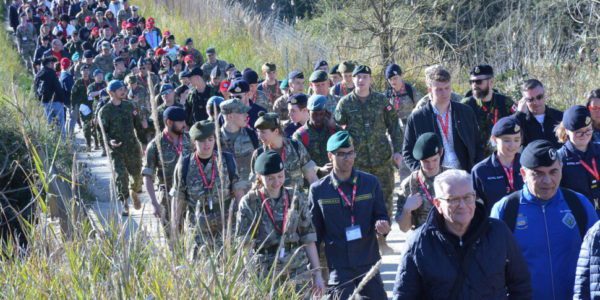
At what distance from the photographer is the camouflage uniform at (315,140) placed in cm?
999

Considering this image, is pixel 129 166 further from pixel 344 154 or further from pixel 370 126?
pixel 344 154

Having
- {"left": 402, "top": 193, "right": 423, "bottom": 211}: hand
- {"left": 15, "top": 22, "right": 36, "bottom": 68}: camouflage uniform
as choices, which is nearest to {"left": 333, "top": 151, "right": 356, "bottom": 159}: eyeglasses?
{"left": 402, "top": 193, "right": 423, "bottom": 211}: hand

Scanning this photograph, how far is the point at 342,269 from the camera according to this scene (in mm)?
7559

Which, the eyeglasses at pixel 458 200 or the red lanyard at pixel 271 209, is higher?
the eyeglasses at pixel 458 200

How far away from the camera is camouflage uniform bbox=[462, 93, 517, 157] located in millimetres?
10266

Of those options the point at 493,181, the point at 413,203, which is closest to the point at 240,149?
the point at 413,203

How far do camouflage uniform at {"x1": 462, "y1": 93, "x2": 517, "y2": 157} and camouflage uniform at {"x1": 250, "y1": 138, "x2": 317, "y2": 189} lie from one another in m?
1.99

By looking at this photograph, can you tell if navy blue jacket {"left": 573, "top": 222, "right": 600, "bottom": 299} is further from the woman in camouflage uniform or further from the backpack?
the woman in camouflage uniform

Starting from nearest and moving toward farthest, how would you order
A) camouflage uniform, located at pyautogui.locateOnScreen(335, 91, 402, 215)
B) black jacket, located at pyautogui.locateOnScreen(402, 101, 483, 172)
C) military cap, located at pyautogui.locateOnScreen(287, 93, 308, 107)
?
black jacket, located at pyautogui.locateOnScreen(402, 101, 483, 172), military cap, located at pyautogui.locateOnScreen(287, 93, 308, 107), camouflage uniform, located at pyautogui.locateOnScreen(335, 91, 402, 215)

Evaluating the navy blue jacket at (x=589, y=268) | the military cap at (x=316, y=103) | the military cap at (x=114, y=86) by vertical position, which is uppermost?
the military cap at (x=114, y=86)

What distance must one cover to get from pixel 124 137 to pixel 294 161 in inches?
220

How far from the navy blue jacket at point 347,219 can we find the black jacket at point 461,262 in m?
2.19

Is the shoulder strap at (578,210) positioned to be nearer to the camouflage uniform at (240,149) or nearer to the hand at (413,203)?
the hand at (413,203)

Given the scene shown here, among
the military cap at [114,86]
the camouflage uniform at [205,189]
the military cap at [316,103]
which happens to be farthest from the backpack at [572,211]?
the military cap at [114,86]
